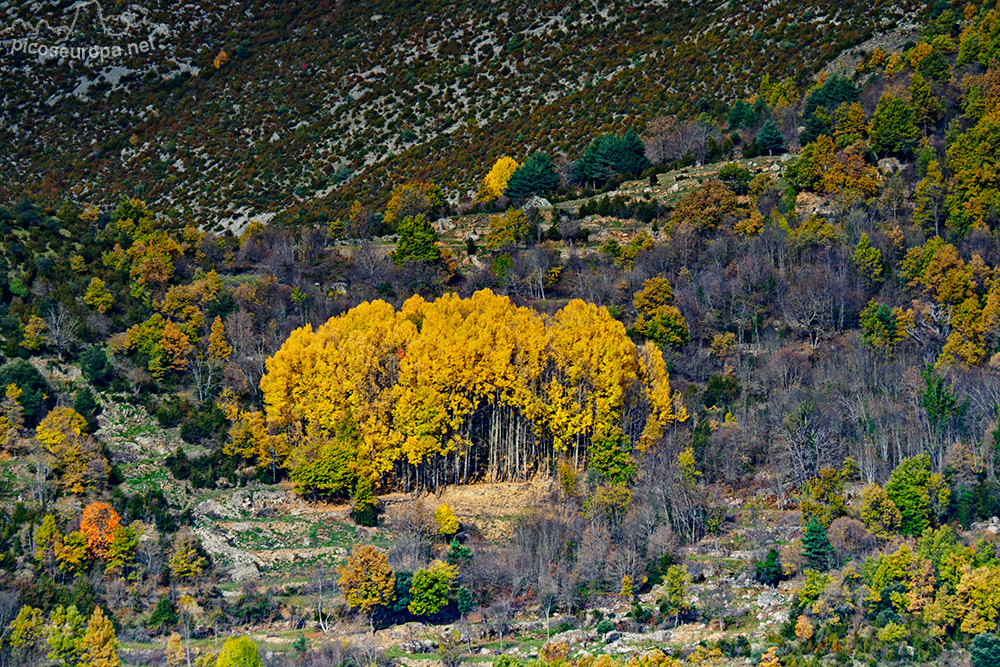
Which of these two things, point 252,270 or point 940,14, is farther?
point 940,14

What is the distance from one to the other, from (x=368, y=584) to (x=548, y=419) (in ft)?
54.9

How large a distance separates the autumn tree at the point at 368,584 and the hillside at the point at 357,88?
201 ft

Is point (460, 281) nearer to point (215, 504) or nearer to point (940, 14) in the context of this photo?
point (215, 504)

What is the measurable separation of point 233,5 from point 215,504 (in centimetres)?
9519

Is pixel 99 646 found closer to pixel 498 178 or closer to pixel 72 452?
pixel 72 452

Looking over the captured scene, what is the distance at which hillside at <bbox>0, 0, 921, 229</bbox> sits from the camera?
450 ft

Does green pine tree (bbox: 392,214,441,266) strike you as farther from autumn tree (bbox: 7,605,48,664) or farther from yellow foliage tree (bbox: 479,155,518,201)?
autumn tree (bbox: 7,605,48,664)

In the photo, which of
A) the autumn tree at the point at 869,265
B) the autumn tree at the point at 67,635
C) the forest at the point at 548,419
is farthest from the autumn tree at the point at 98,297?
the autumn tree at the point at 869,265

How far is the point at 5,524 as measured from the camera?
3066 inches

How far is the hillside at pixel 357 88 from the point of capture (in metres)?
137

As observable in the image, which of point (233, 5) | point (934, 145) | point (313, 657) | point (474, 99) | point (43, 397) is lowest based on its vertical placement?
point (313, 657)

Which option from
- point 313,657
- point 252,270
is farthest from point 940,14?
point 313,657

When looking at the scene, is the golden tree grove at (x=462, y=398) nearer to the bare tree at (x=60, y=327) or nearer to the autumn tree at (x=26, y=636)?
the bare tree at (x=60, y=327)

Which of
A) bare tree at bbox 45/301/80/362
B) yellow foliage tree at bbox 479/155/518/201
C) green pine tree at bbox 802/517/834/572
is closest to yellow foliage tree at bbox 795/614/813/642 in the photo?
green pine tree at bbox 802/517/834/572
